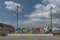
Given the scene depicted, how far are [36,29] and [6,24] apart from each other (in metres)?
6.92

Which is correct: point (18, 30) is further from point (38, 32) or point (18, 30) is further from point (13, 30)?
point (38, 32)

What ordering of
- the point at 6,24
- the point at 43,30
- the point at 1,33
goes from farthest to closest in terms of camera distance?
1. the point at 6,24
2. the point at 43,30
3. the point at 1,33

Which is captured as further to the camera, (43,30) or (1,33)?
(43,30)

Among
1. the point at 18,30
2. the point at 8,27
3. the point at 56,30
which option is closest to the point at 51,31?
the point at 56,30

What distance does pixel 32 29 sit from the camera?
36.9 metres

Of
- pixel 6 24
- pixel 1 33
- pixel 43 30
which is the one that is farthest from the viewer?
pixel 6 24

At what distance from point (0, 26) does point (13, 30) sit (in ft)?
9.46

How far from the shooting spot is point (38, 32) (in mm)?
36625

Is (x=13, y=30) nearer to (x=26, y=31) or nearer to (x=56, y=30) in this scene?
(x=26, y=31)

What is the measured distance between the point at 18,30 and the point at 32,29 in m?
2.88

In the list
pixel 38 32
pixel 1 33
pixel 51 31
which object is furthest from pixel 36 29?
pixel 1 33

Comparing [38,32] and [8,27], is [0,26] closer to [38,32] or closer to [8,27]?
[8,27]

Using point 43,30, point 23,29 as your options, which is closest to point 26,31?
point 23,29

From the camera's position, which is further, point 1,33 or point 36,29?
point 36,29
